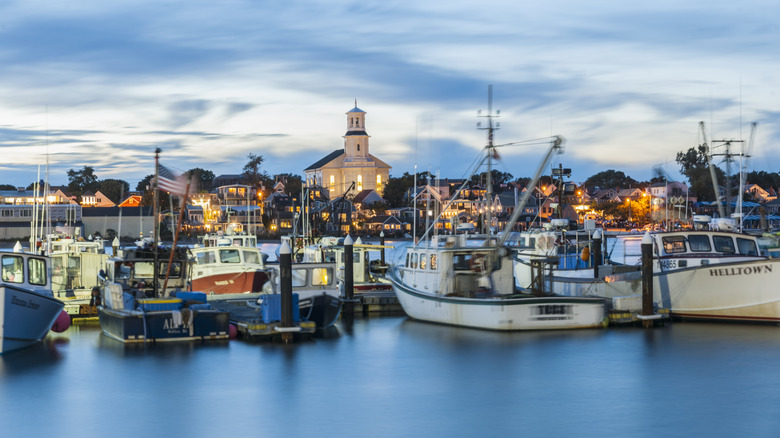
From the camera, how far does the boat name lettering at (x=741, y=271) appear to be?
3328 cm

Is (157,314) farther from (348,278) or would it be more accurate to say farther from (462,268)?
(348,278)

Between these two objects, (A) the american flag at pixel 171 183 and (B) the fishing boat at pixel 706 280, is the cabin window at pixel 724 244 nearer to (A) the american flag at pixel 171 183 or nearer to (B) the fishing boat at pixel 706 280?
(B) the fishing boat at pixel 706 280

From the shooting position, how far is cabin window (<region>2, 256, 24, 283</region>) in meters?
28.3

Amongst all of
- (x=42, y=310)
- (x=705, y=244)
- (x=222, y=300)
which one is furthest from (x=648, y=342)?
(x=42, y=310)

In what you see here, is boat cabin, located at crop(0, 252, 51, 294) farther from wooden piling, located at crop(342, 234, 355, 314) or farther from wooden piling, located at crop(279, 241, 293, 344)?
wooden piling, located at crop(342, 234, 355, 314)

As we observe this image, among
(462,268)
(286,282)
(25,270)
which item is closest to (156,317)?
(25,270)

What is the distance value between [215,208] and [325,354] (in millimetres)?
147849

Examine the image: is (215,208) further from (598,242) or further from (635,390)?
(635,390)

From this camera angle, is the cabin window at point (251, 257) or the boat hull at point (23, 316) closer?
the boat hull at point (23, 316)

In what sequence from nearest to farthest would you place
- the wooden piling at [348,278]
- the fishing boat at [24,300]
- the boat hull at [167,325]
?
the fishing boat at [24,300], the boat hull at [167,325], the wooden piling at [348,278]

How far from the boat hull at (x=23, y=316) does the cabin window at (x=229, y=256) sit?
34.1 feet

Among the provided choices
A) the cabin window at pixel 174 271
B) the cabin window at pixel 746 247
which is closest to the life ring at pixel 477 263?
the cabin window at pixel 746 247

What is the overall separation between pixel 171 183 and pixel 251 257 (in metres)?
12.0

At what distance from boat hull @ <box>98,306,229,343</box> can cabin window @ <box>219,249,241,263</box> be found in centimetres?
970
